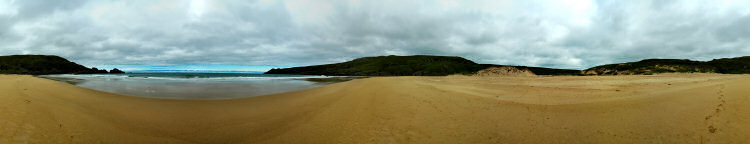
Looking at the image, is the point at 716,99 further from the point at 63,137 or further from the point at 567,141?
the point at 63,137

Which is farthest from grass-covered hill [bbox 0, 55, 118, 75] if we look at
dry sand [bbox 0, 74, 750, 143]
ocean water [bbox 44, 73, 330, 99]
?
dry sand [bbox 0, 74, 750, 143]

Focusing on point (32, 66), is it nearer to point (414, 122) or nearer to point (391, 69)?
point (391, 69)

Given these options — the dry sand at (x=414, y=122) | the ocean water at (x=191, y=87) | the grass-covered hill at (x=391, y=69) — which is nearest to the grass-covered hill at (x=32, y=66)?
the grass-covered hill at (x=391, y=69)

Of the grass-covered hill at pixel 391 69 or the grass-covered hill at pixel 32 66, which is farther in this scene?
the grass-covered hill at pixel 391 69

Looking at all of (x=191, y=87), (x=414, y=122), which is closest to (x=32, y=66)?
(x=191, y=87)

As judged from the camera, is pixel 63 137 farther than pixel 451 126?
No

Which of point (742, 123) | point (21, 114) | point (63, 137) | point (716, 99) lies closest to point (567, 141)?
point (742, 123)

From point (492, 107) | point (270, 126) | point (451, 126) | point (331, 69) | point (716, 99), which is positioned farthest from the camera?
point (331, 69)

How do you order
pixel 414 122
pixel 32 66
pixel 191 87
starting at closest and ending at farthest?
pixel 414 122 → pixel 191 87 → pixel 32 66

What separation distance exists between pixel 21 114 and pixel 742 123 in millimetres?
13574

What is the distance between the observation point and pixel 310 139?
5051 millimetres

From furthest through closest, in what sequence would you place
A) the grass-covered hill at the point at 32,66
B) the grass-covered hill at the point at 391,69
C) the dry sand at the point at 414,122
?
the grass-covered hill at the point at 391,69, the grass-covered hill at the point at 32,66, the dry sand at the point at 414,122

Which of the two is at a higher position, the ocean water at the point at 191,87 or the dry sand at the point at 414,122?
the ocean water at the point at 191,87

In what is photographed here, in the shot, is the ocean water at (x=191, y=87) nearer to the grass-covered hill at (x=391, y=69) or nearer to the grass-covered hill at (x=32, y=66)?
the grass-covered hill at (x=391, y=69)
